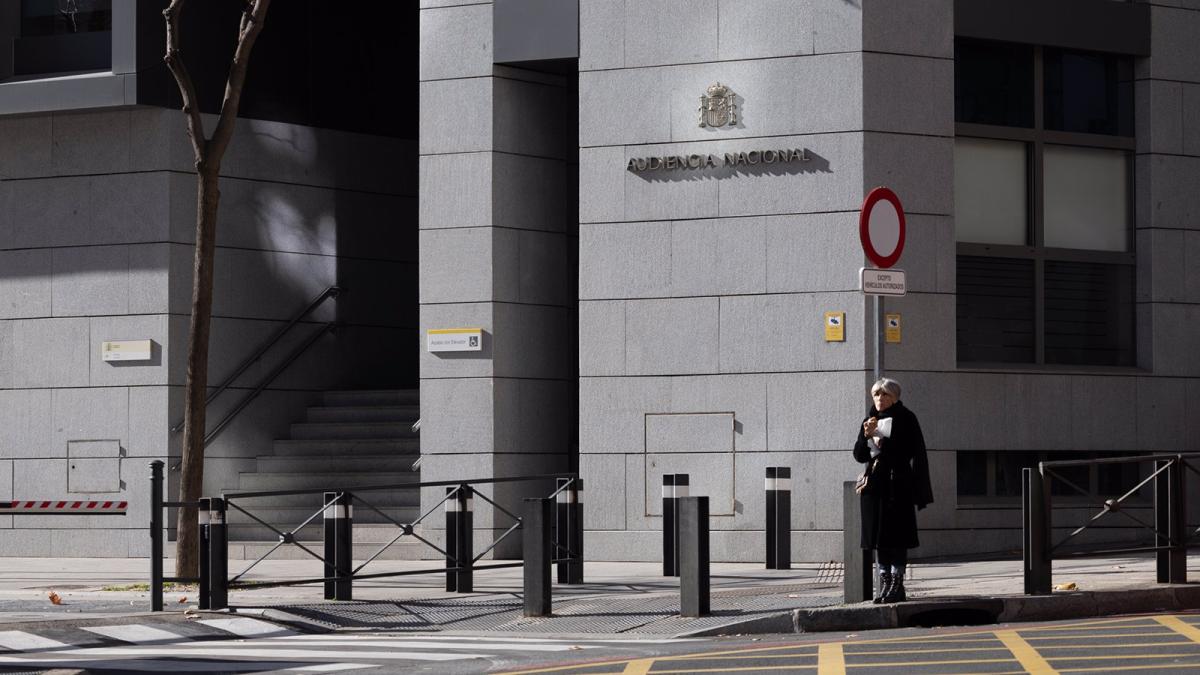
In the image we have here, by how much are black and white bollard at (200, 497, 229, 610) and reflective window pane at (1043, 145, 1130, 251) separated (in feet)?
32.1

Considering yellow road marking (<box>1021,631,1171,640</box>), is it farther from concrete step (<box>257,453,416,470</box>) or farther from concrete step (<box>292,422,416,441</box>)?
concrete step (<box>292,422,416,441</box>)

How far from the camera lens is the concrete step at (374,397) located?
24891 millimetres

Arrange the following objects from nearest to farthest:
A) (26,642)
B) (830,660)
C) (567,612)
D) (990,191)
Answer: (830,660), (26,642), (567,612), (990,191)

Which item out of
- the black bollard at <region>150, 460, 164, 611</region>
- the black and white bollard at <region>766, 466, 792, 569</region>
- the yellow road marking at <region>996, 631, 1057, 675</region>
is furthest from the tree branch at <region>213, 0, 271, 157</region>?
the yellow road marking at <region>996, 631, 1057, 675</region>

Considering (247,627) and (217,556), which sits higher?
(217,556)

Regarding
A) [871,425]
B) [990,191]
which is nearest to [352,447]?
[990,191]

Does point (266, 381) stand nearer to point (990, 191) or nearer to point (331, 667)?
point (990, 191)

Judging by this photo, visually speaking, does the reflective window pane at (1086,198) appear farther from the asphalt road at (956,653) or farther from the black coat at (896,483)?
the asphalt road at (956,653)

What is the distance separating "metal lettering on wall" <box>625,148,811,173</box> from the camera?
19.8 m

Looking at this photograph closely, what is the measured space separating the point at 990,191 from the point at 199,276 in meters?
8.23

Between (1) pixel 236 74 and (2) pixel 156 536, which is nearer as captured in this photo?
(2) pixel 156 536

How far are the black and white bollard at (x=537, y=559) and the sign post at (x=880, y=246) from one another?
2747 millimetres

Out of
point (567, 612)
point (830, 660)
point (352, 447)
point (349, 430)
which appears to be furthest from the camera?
point (349, 430)

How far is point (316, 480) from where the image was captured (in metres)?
24.2
